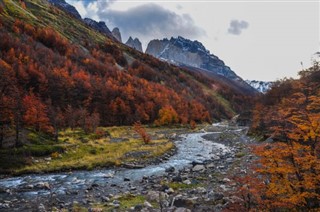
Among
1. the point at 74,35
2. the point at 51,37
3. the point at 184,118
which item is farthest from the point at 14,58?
the point at 74,35

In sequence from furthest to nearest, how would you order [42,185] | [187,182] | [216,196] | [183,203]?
[42,185]
[187,182]
[216,196]
[183,203]

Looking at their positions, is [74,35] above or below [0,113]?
above

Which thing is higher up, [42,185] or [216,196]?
[216,196]

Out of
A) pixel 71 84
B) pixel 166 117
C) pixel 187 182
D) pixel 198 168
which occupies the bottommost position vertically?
pixel 187 182

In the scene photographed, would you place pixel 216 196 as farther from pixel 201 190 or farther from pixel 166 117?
pixel 166 117

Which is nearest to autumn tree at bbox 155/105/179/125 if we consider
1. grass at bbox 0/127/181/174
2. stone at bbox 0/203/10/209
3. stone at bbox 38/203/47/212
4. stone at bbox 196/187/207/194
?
grass at bbox 0/127/181/174

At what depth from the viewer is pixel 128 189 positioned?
26.4 metres

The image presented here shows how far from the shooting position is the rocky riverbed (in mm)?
20609

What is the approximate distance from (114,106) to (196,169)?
78.1m

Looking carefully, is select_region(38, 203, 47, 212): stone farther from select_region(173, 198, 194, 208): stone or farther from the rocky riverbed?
select_region(173, 198, 194, 208): stone

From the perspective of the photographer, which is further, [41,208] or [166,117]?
[166,117]

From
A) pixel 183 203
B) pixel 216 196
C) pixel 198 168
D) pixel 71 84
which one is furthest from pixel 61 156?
pixel 71 84

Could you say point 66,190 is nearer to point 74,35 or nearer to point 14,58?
point 14,58

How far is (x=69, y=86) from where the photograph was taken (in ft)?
350
